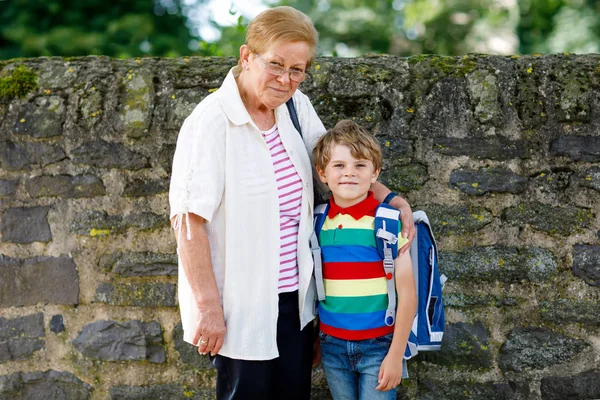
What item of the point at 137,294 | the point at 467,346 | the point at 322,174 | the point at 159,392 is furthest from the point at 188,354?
the point at 467,346

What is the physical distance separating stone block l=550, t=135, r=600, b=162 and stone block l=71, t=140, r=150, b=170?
5.92 ft

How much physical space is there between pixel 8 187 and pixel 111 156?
506 mm

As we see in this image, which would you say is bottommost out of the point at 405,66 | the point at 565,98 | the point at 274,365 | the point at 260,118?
the point at 274,365

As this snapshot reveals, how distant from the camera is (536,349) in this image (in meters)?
2.65

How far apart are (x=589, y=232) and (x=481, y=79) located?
0.82 metres

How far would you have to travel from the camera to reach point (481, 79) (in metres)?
2.67

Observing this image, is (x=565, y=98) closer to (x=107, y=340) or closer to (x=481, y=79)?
(x=481, y=79)

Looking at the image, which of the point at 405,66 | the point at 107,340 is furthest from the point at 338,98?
the point at 107,340

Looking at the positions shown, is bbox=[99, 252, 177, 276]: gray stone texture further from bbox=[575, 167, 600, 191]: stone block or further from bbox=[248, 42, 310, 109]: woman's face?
bbox=[575, 167, 600, 191]: stone block

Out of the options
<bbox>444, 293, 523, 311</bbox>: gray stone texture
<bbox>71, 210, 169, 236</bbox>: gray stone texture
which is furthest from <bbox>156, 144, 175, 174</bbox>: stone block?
<bbox>444, 293, 523, 311</bbox>: gray stone texture

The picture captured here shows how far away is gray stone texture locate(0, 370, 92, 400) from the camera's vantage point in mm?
2770

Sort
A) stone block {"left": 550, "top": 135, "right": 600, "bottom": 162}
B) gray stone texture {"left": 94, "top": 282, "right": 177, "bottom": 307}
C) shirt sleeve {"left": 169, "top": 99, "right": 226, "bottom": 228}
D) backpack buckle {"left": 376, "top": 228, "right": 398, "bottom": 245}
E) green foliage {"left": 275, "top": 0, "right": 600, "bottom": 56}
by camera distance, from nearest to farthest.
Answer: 1. shirt sleeve {"left": 169, "top": 99, "right": 226, "bottom": 228}
2. backpack buckle {"left": 376, "top": 228, "right": 398, "bottom": 245}
3. stone block {"left": 550, "top": 135, "right": 600, "bottom": 162}
4. gray stone texture {"left": 94, "top": 282, "right": 177, "bottom": 307}
5. green foliage {"left": 275, "top": 0, "right": 600, "bottom": 56}

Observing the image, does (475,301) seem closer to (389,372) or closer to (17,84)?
(389,372)

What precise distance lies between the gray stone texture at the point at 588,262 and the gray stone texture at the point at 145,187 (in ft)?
6.01
